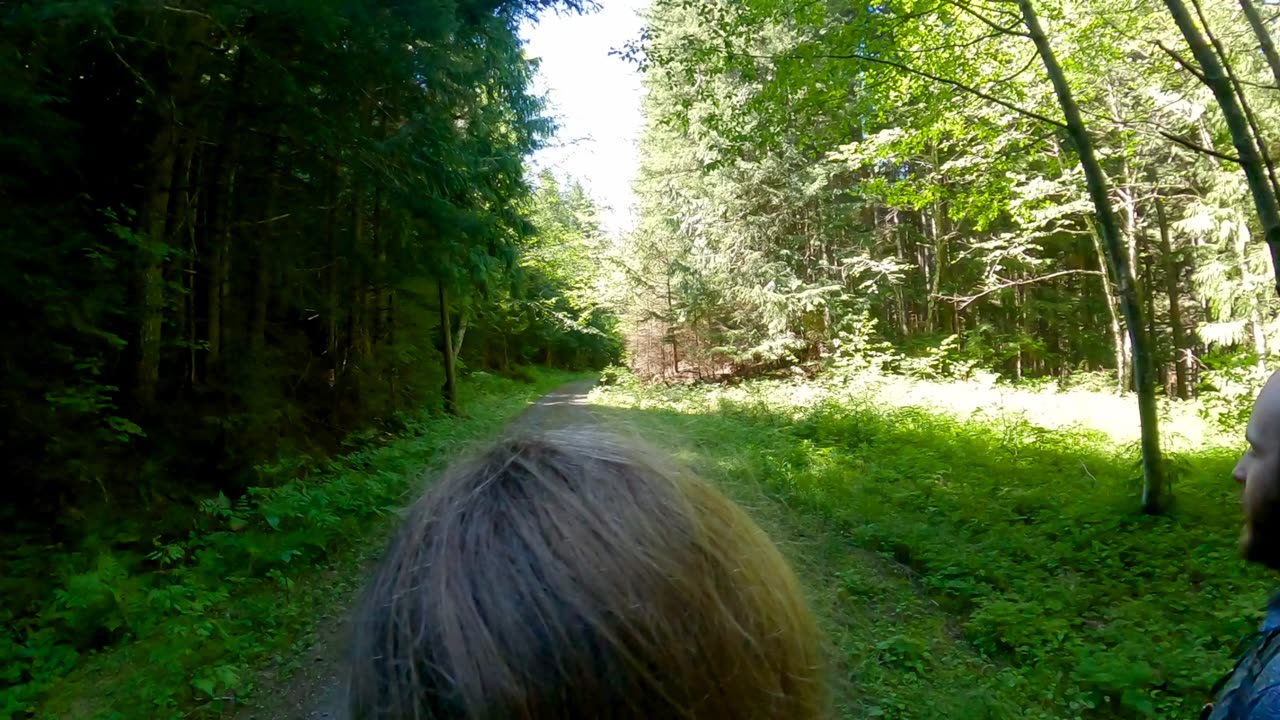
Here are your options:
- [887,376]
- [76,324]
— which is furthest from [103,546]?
[887,376]

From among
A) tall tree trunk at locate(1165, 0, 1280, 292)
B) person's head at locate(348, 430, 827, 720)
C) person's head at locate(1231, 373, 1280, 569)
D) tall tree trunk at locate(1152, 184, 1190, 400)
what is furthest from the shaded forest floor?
tall tree trunk at locate(1152, 184, 1190, 400)

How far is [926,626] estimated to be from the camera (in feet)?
14.2

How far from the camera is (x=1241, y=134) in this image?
446 cm

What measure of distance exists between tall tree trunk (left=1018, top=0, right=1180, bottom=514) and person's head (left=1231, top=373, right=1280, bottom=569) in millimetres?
5279

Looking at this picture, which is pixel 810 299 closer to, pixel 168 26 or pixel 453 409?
pixel 453 409

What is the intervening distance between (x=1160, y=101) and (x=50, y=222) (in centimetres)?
1627

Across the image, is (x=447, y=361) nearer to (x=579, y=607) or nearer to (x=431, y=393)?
(x=431, y=393)

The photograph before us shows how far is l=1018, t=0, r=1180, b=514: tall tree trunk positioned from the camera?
559 centimetres

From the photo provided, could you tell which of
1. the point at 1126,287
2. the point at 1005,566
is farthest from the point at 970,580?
the point at 1126,287

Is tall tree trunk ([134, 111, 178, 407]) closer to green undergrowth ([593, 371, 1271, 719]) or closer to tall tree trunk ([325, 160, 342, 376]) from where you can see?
tall tree trunk ([325, 160, 342, 376])

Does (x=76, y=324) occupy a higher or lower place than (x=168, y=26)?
lower

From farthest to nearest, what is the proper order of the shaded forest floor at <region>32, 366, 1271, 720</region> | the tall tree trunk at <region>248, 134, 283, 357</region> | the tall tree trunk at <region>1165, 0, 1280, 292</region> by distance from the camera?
the tall tree trunk at <region>248, 134, 283, 357</region> < the tall tree trunk at <region>1165, 0, 1280, 292</region> < the shaded forest floor at <region>32, 366, 1271, 720</region>

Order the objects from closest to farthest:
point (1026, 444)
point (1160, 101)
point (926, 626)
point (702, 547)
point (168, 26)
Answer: point (702, 547) < point (926, 626) < point (168, 26) < point (1026, 444) < point (1160, 101)

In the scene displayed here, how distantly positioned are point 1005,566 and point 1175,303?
1892 cm
